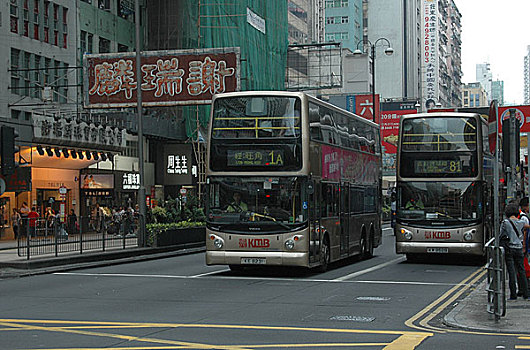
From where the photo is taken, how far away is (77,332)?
11.3 meters

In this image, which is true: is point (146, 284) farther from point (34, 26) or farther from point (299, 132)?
point (34, 26)

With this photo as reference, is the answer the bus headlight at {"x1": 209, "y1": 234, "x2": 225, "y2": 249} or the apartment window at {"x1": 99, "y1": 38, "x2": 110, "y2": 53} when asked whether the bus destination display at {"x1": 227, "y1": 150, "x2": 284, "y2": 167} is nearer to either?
the bus headlight at {"x1": 209, "y1": 234, "x2": 225, "y2": 249}

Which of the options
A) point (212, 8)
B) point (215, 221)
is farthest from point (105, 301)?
point (212, 8)

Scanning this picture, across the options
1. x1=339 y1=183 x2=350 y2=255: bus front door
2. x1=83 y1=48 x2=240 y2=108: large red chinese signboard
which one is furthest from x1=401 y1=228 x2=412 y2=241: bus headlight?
x1=83 y1=48 x2=240 y2=108: large red chinese signboard

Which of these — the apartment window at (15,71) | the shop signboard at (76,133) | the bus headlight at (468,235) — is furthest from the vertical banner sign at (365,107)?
the bus headlight at (468,235)

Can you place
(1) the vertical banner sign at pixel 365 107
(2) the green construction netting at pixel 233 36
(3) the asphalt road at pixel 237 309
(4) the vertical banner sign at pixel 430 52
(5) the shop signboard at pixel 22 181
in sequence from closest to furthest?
(3) the asphalt road at pixel 237 309
(5) the shop signboard at pixel 22 181
(1) the vertical banner sign at pixel 365 107
(2) the green construction netting at pixel 233 36
(4) the vertical banner sign at pixel 430 52

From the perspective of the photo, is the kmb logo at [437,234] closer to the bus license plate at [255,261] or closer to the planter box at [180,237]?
the bus license plate at [255,261]

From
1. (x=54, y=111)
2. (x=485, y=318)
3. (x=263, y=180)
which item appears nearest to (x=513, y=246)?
(x=485, y=318)

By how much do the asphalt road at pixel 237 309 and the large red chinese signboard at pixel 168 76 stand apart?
12966 mm

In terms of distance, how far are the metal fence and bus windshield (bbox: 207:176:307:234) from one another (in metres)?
7.03

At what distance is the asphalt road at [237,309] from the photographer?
10.6m

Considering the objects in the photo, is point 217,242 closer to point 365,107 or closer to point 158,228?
point 158,228

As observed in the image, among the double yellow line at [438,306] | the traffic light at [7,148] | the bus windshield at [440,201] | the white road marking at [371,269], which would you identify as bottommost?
the white road marking at [371,269]

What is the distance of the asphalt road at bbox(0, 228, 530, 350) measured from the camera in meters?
10.6
